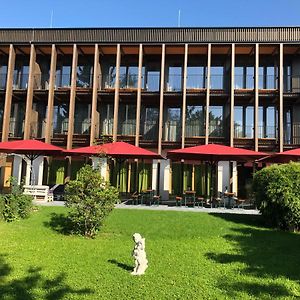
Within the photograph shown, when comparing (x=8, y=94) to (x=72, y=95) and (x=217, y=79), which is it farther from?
(x=217, y=79)

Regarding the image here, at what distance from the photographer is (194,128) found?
25.3 m

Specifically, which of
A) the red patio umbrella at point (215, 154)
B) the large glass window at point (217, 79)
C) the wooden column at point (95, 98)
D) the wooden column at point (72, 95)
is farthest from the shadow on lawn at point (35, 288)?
the large glass window at point (217, 79)

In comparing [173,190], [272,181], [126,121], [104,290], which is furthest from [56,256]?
[126,121]

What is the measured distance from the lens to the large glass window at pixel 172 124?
25.3 meters

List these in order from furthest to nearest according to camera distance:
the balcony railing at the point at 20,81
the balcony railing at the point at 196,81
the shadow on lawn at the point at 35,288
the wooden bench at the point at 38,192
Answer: the balcony railing at the point at 20,81, the balcony railing at the point at 196,81, the wooden bench at the point at 38,192, the shadow on lawn at the point at 35,288

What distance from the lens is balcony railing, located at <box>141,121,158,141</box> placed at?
25.4 m

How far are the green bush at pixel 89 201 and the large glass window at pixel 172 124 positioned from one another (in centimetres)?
1465

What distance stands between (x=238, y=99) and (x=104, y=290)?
20.8m

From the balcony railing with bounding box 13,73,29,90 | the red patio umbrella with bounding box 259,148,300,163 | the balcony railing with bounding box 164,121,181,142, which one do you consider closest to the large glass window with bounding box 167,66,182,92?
the balcony railing with bounding box 164,121,181,142

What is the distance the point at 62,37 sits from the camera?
2539 centimetres

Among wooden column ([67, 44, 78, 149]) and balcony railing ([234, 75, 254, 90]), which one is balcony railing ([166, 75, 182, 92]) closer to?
balcony railing ([234, 75, 254, 90])

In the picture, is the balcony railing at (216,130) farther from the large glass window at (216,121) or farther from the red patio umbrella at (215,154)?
the red patio umbrella at (215,154)

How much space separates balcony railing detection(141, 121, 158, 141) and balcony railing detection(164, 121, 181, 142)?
672mm

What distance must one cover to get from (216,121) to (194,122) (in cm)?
147
